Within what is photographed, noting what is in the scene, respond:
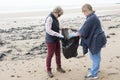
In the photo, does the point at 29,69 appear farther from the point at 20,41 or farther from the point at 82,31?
the point at 20,41

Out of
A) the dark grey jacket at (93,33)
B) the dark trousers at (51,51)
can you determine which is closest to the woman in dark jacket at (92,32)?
the dark grey jacket at (93,33)

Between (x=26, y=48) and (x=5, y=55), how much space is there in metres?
1.37

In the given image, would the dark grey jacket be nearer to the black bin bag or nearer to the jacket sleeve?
the jacket sleeve

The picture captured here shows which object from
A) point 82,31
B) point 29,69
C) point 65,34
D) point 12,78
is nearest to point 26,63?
point 29,69

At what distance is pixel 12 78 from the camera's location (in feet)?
31.2

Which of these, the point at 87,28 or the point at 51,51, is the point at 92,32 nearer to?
the point at 87,28

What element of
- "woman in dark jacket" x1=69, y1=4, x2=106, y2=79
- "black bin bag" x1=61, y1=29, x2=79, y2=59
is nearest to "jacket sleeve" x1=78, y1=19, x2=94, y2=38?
"woman in dark jacket" x1=69, y1=4, x2=106, y2=79

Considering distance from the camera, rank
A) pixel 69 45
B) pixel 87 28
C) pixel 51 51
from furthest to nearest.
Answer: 1. pixel 51 51
2. pixel 69 45
3. pixel 87 28

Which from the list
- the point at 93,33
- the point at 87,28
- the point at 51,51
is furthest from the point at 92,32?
the point at 51,51

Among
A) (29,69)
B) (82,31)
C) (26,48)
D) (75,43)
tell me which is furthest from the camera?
(26,48)

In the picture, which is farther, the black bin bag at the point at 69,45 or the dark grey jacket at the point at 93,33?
the black bin bag at the point at 69,45

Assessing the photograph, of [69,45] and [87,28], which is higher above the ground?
[87,28]

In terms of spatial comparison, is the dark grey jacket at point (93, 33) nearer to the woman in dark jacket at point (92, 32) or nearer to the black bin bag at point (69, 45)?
the woman in dark jacket at point (92, 32)

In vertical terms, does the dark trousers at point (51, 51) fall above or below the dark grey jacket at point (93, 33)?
below
